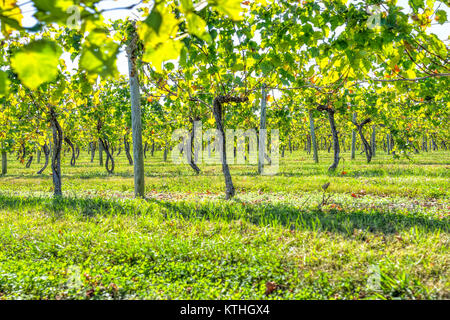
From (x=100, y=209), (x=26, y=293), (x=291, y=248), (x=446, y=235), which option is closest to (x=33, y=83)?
(x=26, y=293)

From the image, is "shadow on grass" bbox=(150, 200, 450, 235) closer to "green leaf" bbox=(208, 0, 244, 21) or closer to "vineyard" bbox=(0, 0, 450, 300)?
"vineyard" bbox=(0, 0, 450, 300)

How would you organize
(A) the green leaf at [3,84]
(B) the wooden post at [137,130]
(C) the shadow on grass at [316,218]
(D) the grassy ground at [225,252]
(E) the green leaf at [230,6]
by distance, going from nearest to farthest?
(A) the green leaf at [3,84] → (E) the green leaf at [230,6] → (D) the grassy ground at [225,252] → (C) the shadow on grass at [316,218] → (B) the wooden post at [137,130]

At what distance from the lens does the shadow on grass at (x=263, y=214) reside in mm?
4730

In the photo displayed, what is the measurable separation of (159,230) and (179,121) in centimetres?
1254

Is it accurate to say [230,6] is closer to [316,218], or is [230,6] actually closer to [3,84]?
[3,84]

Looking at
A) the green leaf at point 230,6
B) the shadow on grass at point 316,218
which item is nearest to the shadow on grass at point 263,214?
the shadow on grass at point 316,218

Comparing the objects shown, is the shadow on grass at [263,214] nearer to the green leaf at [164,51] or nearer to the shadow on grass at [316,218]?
the shadow on grass at [316,218]

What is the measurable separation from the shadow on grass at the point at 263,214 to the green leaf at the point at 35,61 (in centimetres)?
430

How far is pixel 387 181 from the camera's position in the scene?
9914 millimetres

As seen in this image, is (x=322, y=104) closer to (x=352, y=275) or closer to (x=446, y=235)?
(x=446, y=235)

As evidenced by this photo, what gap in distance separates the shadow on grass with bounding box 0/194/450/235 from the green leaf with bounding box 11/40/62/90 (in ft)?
14.1

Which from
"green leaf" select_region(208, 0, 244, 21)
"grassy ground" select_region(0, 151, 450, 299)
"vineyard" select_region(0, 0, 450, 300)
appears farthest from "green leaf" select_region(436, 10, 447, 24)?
"green leaf" select_region(208, 0, 244, 21)

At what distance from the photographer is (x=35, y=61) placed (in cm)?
88

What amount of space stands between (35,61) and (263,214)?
5167mm
